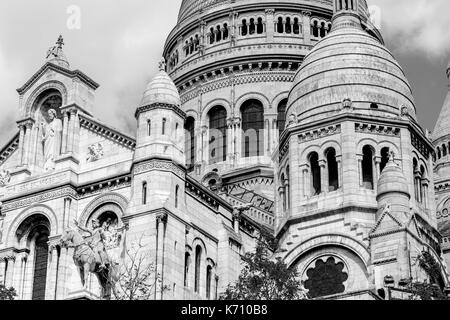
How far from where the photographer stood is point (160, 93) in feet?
158

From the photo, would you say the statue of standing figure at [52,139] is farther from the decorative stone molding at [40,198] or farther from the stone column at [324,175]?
the stone column at [324,175]

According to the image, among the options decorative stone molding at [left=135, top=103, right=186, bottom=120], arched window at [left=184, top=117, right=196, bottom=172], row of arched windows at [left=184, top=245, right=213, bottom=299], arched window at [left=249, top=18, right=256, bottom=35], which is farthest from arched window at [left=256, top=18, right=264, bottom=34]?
row of arched windows at [left=184, top=245, right=213, bottom=299]

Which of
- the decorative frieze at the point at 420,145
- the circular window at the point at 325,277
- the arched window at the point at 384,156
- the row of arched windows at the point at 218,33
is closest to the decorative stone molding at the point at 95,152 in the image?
the circular window at the point at 325,277

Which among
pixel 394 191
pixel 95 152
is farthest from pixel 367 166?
pixel 95 152

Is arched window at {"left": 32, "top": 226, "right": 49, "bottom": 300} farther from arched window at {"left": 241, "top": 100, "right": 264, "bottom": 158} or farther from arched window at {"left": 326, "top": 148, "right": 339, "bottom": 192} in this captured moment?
arched window at {"left": 241, "top": 100, "right": 264, "bottom": 158}

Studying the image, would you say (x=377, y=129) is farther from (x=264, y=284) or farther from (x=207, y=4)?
(x=207, y=4)

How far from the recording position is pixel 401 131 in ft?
178

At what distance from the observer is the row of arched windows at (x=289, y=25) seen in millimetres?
77312

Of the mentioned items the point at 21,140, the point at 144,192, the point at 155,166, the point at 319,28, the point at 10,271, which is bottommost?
the point at 10,271

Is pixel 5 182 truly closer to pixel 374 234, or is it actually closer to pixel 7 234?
pixel 7 234

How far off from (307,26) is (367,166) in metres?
25.0

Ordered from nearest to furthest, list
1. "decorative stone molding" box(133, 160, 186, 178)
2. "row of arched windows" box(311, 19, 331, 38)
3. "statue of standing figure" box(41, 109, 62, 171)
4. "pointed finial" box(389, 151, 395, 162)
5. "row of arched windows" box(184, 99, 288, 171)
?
"decorative stone molding" box(133, 160, 186, 178), "statue of standing figure" box(41, 109, 62, 171), "pointed finial" box(389, 151, 395, 162), "row of arched windows" box(184, 99, 288, 171), "row of arched windows" box(311, 19, 331, 38)

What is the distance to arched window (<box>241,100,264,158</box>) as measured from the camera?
7262 centimetres

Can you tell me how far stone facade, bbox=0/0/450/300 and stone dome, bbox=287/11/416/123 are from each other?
8cm
